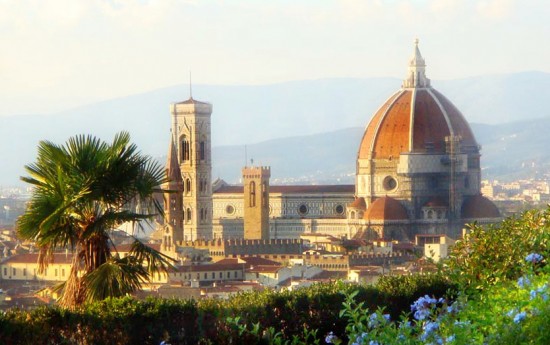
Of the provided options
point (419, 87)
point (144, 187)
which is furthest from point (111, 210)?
point (419, 87)

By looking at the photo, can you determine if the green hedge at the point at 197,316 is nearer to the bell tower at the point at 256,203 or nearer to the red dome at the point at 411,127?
the red dome at the point at 411,127

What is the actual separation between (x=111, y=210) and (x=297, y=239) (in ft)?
288

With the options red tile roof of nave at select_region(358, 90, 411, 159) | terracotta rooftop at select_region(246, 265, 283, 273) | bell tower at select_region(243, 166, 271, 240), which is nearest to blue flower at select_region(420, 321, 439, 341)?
terracotta rooftop at select_region(246, 265, 283, 273)

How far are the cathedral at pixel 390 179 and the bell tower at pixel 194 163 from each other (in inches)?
2.2

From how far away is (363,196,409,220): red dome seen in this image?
348 ft

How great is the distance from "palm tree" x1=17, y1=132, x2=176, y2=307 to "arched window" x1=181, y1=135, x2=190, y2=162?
88977mm

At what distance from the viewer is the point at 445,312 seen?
14977 mm

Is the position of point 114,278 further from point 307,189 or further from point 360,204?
point 307,189

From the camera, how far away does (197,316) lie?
64.5ft

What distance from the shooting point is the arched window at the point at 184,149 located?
108 metres

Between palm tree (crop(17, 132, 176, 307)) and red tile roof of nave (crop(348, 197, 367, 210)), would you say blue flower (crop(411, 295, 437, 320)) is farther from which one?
red tile roof of nave (crop(348, 197, 367, 210))

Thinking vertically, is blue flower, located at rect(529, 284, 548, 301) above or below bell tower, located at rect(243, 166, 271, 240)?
below

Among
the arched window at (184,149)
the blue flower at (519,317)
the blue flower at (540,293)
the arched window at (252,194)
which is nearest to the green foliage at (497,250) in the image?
the blue flower at (540,293)

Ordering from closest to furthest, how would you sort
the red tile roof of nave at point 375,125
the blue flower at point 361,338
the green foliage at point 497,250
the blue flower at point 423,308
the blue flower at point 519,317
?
the blue flower at point 519,317
the blue flower at point 361,338
the blue flower at point 423,308
the green foliage at point 497,250
the red tile roof of nave at point 375,125
